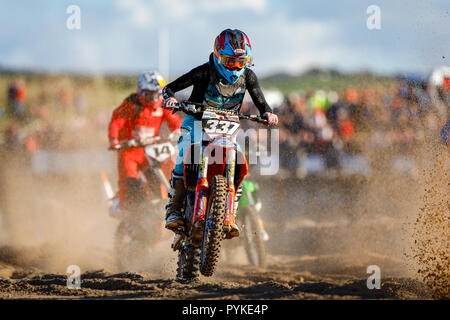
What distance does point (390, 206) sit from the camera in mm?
12477

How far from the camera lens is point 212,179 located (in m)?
6.60

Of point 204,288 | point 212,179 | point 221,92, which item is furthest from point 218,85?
point 204,288

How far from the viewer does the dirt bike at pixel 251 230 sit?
944 centimetres

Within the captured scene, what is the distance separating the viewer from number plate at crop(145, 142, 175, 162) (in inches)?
374

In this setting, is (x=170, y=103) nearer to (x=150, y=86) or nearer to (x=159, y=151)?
(x=159, y=151)

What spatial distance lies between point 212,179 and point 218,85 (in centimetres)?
109

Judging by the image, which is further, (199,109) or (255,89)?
(255,89)

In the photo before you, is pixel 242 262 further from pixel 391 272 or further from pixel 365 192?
pixel 365 192

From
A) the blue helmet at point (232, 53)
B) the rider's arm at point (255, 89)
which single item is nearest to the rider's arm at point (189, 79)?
the blue helmet at point (232, 53)

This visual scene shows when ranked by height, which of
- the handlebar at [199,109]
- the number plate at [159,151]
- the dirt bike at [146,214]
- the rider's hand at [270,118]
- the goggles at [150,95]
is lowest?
the dirt bike at [146,214]

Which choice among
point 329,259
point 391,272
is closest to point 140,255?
point 329,259

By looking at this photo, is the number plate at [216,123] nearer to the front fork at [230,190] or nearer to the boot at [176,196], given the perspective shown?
the front fork at [230,190]

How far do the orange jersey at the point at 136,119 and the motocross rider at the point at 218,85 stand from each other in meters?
2.81

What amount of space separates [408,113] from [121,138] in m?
8.48
